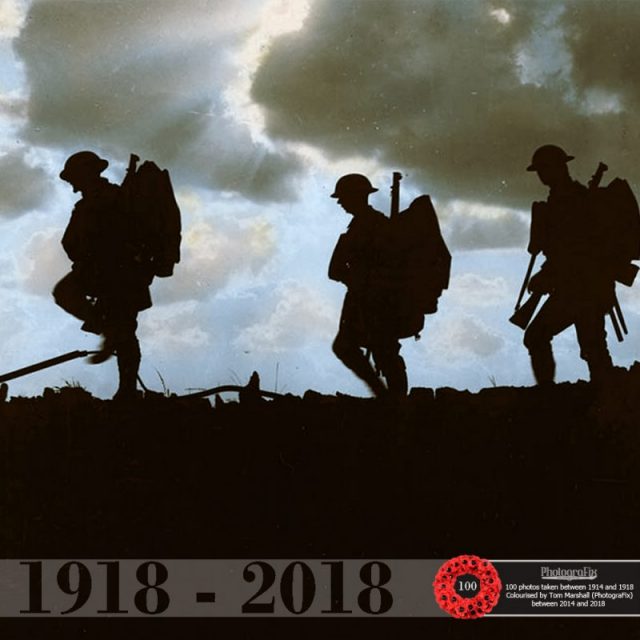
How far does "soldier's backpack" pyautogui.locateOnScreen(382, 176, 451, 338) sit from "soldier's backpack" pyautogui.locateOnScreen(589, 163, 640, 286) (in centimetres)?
140

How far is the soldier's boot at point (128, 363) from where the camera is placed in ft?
28.8

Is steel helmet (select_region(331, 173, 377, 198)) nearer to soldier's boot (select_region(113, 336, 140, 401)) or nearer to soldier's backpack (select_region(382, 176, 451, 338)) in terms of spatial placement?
soldier's backpack (select_region(382, 176, 451, 338))

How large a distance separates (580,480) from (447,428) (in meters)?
0.99

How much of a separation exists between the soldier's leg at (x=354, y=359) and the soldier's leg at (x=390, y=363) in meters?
0.09

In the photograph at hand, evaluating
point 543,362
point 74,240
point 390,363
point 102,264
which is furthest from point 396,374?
point 74,240

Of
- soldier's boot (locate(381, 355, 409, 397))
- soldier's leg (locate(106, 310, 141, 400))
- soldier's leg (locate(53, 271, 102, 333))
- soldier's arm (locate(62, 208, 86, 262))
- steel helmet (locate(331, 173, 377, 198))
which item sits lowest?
soldier's boot (locate(381, 355, 409, 397))

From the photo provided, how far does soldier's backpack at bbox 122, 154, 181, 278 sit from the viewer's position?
891 cm

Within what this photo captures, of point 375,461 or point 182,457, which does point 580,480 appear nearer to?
point 375,461

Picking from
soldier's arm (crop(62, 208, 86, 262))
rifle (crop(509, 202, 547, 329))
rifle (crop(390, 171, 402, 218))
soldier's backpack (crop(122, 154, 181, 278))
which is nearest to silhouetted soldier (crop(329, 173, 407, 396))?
rifle (crop(390, 171, 402, 218))

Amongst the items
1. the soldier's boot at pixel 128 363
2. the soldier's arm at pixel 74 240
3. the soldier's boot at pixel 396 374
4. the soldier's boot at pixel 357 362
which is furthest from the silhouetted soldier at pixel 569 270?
the soldier's arm at pixel 74 240

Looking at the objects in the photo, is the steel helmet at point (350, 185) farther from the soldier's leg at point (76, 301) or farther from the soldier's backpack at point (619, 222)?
the soldier's leg at point (76, 301)

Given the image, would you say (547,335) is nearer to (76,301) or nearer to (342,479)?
(342,479)

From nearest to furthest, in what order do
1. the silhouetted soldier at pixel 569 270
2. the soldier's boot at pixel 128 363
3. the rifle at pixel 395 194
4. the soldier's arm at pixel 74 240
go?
the silhouetted soldier at pixel 569 270, the soldier's boot at pixel 128 363, the soldier's arm at pixel 74 240, the rifle at pixel 395 194
